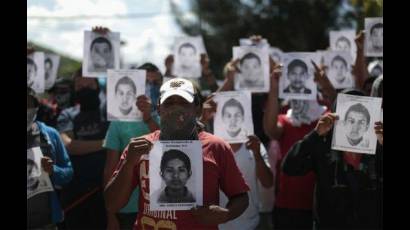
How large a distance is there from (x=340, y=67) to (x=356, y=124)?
7.68ft

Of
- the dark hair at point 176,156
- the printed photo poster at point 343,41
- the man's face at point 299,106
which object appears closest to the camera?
the dark hair at point 176,156

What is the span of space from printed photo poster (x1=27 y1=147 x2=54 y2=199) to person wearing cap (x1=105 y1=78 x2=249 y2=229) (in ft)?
3.46

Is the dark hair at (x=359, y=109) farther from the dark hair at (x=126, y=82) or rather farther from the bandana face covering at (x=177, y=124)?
the dark hair at (x=126, y=82)

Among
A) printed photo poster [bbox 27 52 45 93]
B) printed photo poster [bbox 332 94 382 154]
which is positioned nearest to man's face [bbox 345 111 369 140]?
printed photo poster [bbox 332 94 382 154]

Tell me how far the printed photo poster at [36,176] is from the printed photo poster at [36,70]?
1924 mm

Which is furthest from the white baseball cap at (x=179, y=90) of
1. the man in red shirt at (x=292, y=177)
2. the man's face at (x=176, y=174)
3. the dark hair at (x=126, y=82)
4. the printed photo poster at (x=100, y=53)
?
the printed photo poster at (x=100, y=53)

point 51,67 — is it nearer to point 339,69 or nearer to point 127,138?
point 127,138

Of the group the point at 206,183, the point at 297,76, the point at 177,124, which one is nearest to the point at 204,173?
the point at 206,183

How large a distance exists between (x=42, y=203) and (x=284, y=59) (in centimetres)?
250

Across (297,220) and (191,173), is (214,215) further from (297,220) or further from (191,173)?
(297,220)

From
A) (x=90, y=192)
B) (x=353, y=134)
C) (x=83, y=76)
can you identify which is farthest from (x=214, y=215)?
(x=83, y=76)

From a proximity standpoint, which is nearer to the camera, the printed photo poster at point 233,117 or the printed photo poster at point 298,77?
the printed photo poster at point 233,117

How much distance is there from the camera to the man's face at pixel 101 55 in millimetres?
5711

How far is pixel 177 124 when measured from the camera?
3.08 metres
